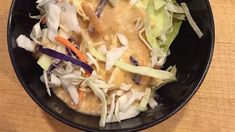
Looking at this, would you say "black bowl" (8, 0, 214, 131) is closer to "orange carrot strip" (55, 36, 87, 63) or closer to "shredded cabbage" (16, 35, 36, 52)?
"shredded cabbage" (16, 35, 36, 52)

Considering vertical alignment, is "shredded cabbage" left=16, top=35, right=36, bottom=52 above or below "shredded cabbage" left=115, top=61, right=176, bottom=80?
above

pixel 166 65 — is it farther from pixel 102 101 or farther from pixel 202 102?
pixel 102 101

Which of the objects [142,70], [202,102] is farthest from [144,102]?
[202,102]

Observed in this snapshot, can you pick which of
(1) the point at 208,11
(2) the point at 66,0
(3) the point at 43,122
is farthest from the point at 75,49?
(1) the point at 208,11

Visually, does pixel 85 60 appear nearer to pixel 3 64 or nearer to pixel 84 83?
pixel 84 83

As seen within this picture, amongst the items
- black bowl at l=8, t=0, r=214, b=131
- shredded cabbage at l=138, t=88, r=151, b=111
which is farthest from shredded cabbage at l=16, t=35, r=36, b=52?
shredded cabbage at l=138, t=88, r=151, b=111

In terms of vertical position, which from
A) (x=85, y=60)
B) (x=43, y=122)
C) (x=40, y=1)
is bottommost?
(x=43, y=122)
